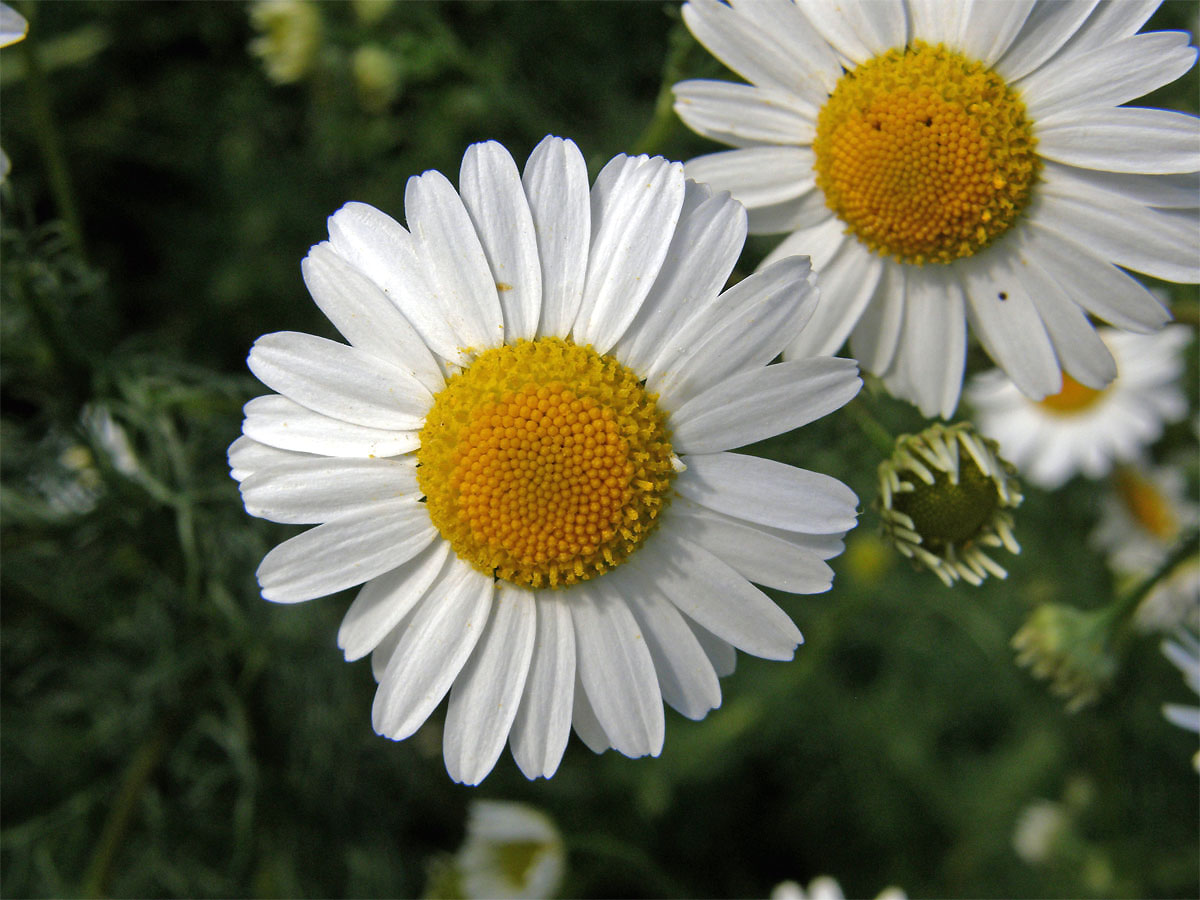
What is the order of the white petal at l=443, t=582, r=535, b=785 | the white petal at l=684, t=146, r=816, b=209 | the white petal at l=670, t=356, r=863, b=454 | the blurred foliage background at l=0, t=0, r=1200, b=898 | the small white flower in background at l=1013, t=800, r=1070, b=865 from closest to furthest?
the white petal at l=670, t=356, r=863, b=454
the white petal at l=443, t=582, r=535, b=785
the white petal at l=684, t=146, r=816, b=209
the blurred foliage background at l=0, t=0, r=1200, b=898
the small white flower in background at l=1013, t=800, r=1070, b=865

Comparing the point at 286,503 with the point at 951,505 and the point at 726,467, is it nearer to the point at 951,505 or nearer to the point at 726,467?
the point at 726,467

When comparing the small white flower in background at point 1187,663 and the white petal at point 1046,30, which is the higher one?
the white petal at point 1046,30

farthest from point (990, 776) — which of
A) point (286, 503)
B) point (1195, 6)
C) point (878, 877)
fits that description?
point (286, 503)

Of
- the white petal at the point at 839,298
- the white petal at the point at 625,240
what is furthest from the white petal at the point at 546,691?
the white petal at the point at 839,298

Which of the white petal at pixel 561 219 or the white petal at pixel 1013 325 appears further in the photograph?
the white petal at pixel 1013 325

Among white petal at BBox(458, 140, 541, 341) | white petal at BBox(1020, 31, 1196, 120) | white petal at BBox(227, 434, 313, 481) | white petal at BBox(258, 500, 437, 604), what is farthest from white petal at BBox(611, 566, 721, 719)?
white petal at BBox(1020, 31, 1196, 120)

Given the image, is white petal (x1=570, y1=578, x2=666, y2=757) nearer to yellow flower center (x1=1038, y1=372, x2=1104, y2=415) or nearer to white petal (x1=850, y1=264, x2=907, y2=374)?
white petal (x1=850, y1=264, x2=907, y2=374)

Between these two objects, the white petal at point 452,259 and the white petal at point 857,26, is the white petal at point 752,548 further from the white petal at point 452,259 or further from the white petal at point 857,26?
the white petal at point 857,26
